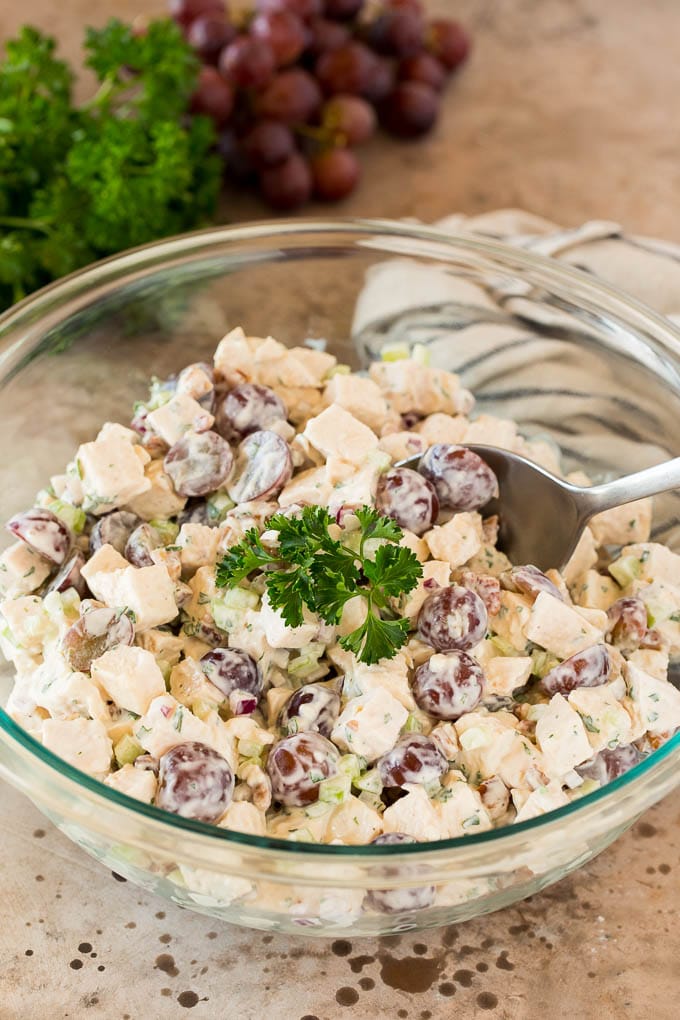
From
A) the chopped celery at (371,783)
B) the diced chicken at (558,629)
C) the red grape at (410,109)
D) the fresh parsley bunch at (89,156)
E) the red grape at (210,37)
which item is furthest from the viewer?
the red grape at (410,109)

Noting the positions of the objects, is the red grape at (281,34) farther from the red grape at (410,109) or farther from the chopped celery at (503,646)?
the chopped celery at (503,646)

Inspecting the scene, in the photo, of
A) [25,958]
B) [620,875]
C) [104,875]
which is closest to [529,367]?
[620,875]

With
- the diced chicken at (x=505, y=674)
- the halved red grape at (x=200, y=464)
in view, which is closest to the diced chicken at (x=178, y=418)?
the halved red grape at (x=200, y=464)

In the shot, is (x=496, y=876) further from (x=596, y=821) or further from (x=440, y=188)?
(x=440, y=188)

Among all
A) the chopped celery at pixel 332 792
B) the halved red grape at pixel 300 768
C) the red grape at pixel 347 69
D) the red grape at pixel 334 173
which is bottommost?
the chopped celery at pixel 332 792

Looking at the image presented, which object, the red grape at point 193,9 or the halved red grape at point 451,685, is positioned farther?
the red grape at point 193,9

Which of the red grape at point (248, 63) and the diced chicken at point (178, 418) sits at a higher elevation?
the red grape at point (248, 63)

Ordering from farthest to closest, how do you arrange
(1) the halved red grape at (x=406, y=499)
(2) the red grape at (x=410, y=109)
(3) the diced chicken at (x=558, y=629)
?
(2) the red grape at (x=410, y=109) < (1) the halved red grape at (x=406, y=499) < (3) the diced chicken at (x=558, y=629)
